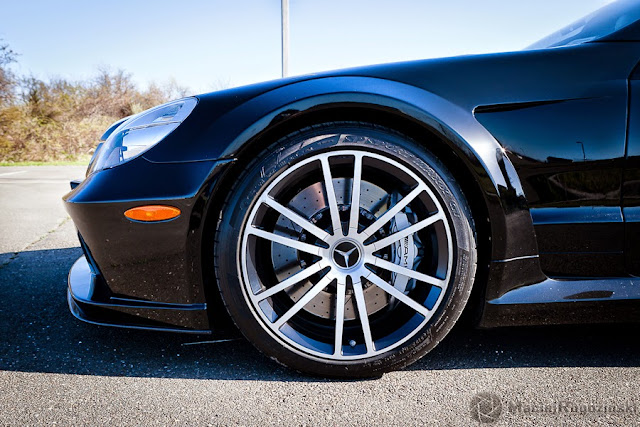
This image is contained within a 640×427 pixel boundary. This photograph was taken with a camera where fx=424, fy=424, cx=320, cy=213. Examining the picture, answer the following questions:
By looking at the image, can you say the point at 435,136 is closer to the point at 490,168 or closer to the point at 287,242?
the point at 490,168

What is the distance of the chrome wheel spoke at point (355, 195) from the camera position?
1.42 metres

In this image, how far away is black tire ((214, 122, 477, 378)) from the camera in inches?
55.2

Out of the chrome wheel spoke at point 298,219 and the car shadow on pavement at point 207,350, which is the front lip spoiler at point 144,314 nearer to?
the car shadow on pavement at point 207,350

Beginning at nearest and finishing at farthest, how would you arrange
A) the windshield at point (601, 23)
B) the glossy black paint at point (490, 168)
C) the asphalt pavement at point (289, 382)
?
the asphalt pavement at point (289, 382) → the glossy black paint at point (490, 168) → the windshield at point (601, 23)

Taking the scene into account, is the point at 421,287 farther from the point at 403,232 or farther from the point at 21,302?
the point at 21,302

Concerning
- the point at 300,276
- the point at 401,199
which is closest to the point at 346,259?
the point at 300,276

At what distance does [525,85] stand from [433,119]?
332 mm

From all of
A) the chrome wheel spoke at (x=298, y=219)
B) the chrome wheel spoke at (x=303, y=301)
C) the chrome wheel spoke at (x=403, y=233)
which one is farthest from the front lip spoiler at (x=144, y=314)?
the chrome wheel spoke at (x=403, y=233)

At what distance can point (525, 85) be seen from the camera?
142cm

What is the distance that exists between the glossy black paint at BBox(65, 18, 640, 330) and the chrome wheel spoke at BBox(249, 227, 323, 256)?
178 mm

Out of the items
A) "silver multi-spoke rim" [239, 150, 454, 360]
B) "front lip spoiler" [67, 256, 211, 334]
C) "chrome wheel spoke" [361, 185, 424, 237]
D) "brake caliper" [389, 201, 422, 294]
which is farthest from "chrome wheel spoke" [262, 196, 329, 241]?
"front lip spoiler" [67, 256, 211, 334]

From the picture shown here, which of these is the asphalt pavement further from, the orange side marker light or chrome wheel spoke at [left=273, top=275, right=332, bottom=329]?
the orange side marker light

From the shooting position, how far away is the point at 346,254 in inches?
56.6

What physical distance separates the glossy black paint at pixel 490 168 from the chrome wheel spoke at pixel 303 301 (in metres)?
0.26
